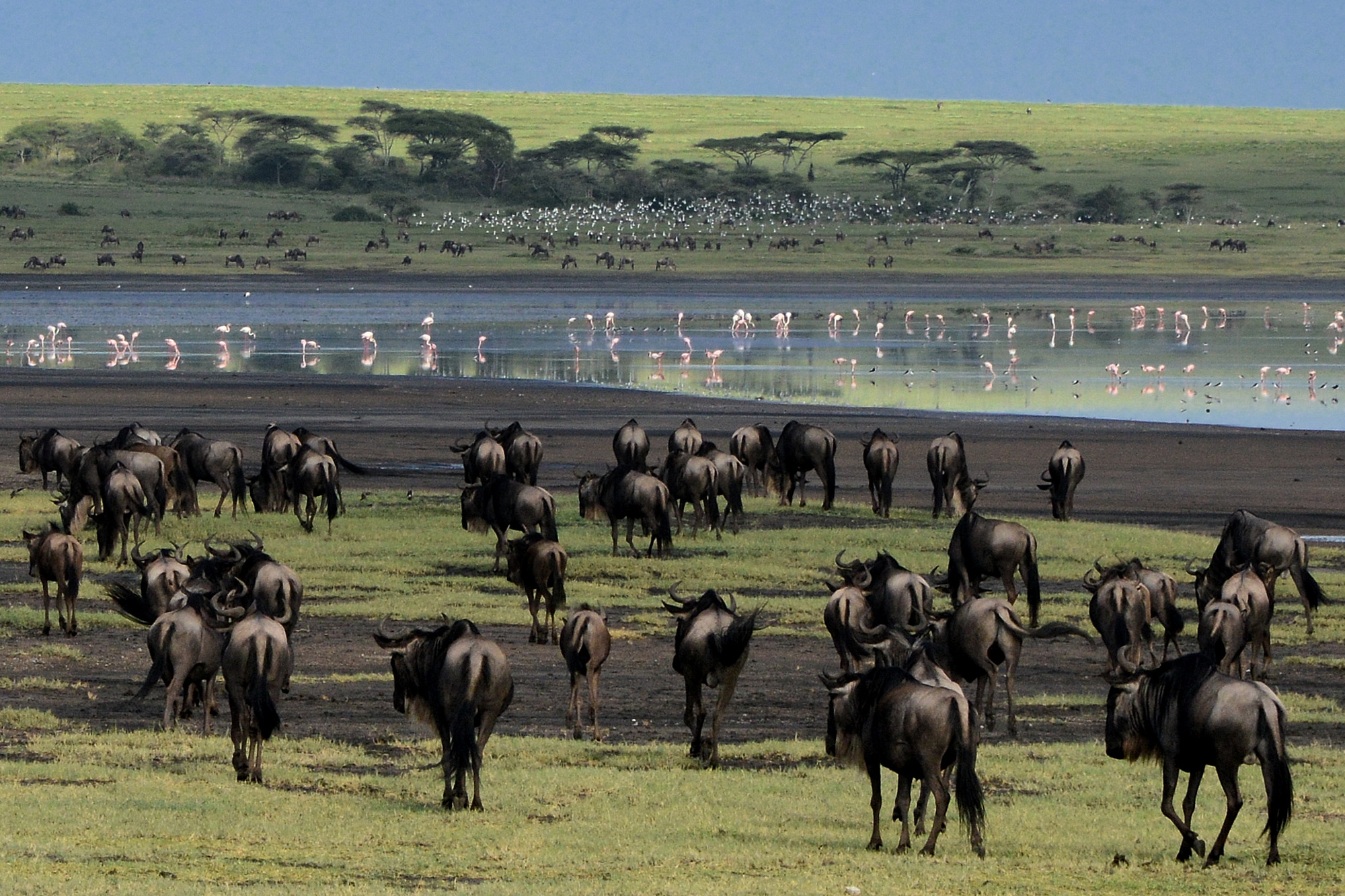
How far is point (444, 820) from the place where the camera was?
9.92 m

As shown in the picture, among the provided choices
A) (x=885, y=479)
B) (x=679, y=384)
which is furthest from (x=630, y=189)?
(x=885, y=479)

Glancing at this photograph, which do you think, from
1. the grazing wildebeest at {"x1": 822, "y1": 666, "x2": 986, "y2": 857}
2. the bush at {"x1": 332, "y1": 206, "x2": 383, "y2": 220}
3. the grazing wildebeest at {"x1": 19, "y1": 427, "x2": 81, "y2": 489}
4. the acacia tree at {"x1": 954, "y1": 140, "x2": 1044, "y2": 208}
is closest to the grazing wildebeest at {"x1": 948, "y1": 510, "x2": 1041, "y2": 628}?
the grazing wildebeest at {"x1": 822, "y1": 666, "x2": 986, "y2": 857}

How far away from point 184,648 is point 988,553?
247 inches

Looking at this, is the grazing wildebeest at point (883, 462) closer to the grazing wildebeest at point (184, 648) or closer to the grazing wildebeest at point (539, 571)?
the grazing wildebeest at point (539, 571)

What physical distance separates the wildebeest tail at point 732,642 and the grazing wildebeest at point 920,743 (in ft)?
6.39

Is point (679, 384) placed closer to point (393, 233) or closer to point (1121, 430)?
point (1121, 430)

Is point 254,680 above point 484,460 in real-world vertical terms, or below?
below

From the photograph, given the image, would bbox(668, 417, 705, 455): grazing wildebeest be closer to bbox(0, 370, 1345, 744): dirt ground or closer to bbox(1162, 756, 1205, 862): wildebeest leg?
bbox(0, 370, 1345, 744): dirt ground

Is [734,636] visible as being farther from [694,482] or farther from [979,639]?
[694,482]

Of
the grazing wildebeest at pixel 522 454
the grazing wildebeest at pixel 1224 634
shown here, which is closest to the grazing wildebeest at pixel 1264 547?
the grazing wildebeest at pixel 1224 634

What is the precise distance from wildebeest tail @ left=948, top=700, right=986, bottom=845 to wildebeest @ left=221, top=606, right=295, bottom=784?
12.2 feet

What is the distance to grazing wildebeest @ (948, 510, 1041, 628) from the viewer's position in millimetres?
15102

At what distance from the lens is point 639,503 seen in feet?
61.9

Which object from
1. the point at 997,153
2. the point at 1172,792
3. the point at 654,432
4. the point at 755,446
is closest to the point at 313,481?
the point at 755,446
